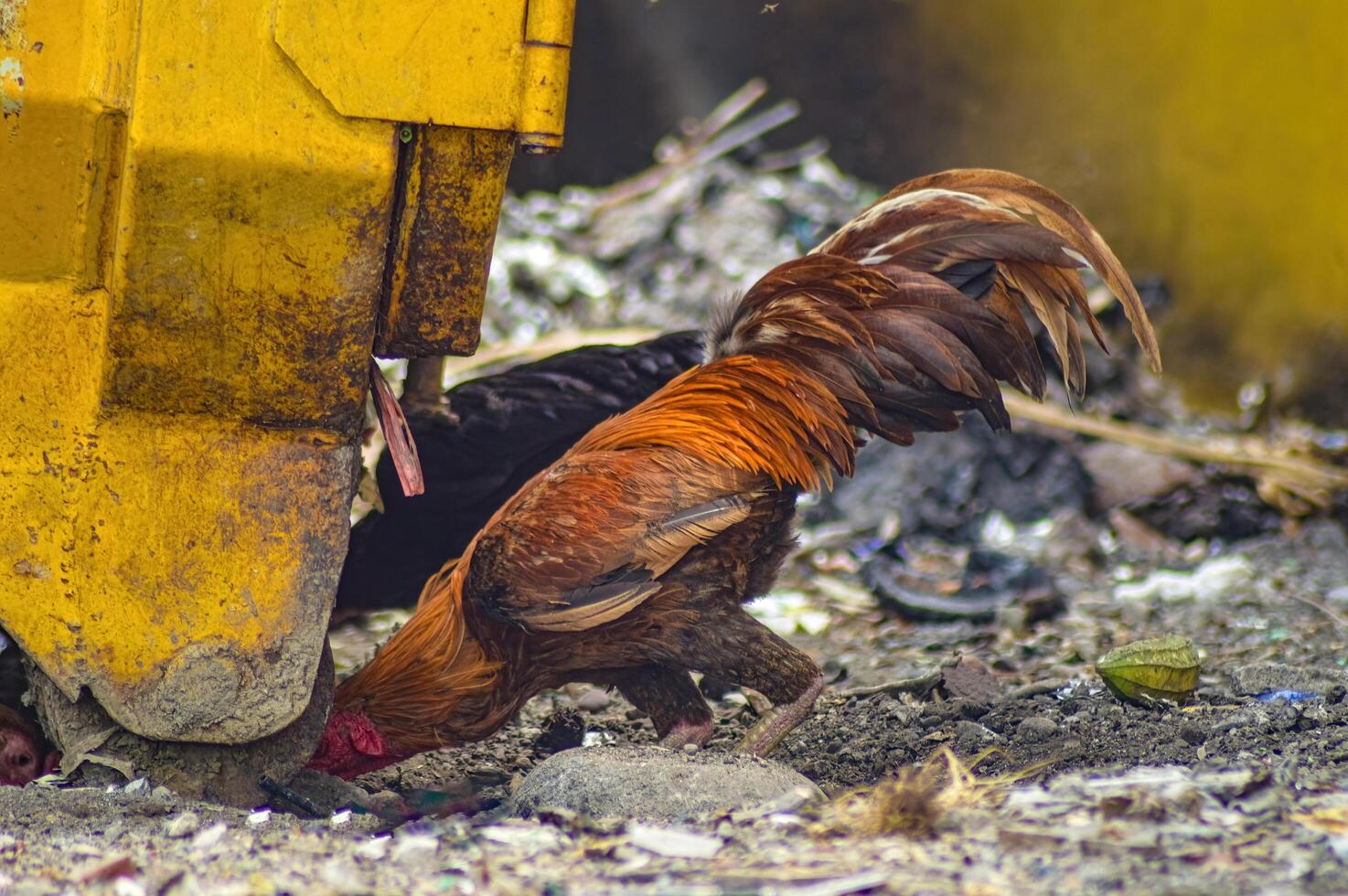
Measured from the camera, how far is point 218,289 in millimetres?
2939

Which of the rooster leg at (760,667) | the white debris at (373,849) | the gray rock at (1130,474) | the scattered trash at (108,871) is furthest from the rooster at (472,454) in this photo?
the gray rock at (1130,474)

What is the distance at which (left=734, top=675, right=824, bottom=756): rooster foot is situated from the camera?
12.2 feet

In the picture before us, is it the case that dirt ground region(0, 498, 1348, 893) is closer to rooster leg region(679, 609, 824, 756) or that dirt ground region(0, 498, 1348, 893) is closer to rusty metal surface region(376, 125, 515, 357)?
rooster leg region(679, 609, 824, 756)

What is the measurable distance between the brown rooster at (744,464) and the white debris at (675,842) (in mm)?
933

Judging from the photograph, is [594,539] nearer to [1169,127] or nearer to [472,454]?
[472,454]

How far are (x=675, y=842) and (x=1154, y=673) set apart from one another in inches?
76.0

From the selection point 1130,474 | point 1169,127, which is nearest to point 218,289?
point 1130,474

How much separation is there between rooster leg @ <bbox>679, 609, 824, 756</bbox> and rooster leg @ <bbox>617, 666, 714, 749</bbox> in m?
0.21

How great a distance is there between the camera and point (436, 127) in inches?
115

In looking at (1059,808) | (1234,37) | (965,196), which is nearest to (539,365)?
(965,196)

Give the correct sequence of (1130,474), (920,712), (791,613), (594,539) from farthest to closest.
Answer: (1130,474), (791,613), (920,712), (594,539)

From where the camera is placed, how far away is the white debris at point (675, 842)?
2426 mm

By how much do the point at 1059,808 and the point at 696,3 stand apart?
20.4ft

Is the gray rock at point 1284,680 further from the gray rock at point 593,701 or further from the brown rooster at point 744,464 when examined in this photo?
the gray rock at point 593,701
